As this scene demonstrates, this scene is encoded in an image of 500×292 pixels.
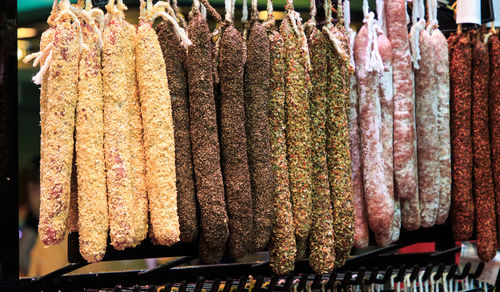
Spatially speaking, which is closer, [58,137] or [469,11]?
[58,137]

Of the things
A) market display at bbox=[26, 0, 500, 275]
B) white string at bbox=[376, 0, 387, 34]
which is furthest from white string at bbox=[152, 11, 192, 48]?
white string at bbox=[376, 0, 387, 34]

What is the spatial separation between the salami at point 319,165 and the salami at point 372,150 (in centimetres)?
14

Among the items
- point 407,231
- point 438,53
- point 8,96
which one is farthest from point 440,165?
point 8,96

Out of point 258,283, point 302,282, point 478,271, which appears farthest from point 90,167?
point 478,271

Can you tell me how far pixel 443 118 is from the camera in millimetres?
1706

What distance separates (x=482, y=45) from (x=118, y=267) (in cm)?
183

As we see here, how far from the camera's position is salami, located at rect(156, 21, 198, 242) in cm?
129

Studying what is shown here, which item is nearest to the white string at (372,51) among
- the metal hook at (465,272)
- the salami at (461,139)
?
the salami at (461,139)

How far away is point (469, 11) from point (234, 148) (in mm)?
1115

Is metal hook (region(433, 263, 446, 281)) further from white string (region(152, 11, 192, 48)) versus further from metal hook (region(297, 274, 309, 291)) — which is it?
white string (region(152, 11, 192, 48))

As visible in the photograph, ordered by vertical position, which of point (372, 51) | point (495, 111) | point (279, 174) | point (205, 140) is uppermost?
point (372, 51)

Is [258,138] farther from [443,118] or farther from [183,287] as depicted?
[443,118]

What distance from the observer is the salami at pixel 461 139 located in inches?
68.0

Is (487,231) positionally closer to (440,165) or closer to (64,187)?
(440,165)
